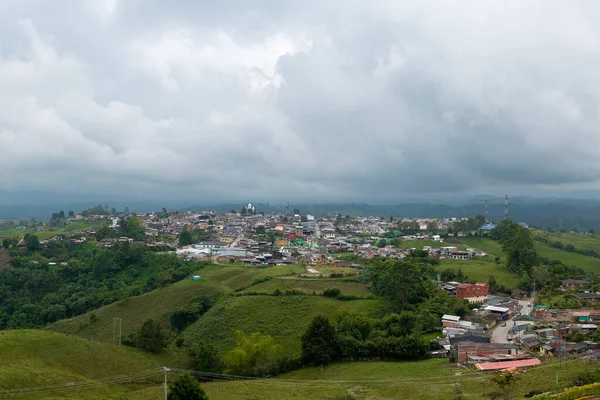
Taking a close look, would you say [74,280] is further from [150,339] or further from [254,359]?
[254,359]

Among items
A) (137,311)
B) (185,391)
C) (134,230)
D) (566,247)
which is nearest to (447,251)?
(566,247)

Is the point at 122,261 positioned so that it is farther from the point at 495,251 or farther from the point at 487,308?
the point at 495,251

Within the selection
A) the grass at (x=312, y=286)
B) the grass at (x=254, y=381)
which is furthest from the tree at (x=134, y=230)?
the grass at (x=254, y=381)

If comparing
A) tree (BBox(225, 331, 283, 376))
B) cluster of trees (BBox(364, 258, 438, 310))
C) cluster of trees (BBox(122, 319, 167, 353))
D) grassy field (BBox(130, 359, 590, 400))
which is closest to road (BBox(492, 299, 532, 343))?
grassy field (BBox(130, 359, 590, 400))

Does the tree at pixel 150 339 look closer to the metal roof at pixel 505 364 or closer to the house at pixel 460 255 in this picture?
the metal roof at pixel 505 364

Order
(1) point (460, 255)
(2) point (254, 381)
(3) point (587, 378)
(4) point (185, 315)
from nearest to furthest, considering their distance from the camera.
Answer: (3) point (587, 378) < (2) point (254, 381) < (4) point (185, 315) < (1) point (460, 255)

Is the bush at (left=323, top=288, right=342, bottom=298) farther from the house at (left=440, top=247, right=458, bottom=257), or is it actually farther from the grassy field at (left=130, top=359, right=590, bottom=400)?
the house at (left=440, top=247, right=458, bottom=257)

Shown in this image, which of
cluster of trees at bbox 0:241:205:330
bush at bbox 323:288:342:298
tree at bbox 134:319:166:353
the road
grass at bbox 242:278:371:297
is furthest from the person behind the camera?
cluster of trees at bbox 0:241:205:330

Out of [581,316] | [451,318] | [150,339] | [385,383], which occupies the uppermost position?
[581,316]
